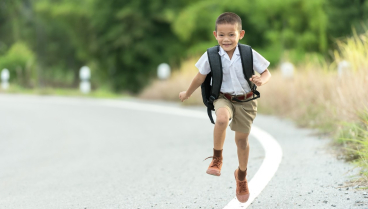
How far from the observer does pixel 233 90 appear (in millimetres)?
4562

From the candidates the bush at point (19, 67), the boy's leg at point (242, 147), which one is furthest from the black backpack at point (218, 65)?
the bush at point (19, 67)

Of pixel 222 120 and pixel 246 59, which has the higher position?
pixel 246 59

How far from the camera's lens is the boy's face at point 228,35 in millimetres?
4363

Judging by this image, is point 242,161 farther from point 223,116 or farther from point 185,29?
point 185,29

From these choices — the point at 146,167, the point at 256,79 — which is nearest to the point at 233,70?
the point at 256,79

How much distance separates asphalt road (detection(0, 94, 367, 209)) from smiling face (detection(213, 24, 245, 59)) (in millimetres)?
1275

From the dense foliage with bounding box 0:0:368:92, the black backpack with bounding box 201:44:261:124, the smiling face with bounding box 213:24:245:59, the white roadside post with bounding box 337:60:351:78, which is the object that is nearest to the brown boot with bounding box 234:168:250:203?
the black backpack with bounding box 201:44:261:124

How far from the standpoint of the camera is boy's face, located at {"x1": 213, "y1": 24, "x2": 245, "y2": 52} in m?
4.36

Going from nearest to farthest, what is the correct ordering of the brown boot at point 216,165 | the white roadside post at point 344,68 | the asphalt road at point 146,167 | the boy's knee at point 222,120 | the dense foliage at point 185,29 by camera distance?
the boy's knee at point 222,120, the brown boot at point 216,165, the asphalt road at point 146,167, the white roadside post at point 344,68, the dense foliage at point 185,29

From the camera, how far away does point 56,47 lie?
60.4m

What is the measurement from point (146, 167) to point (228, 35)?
308 cm

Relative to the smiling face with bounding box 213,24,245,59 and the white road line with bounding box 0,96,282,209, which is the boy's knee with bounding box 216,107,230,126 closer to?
the smiling face with bounding box 213,24,245,59

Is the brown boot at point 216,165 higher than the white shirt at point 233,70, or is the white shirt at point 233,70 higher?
the white shirt at point 233,70

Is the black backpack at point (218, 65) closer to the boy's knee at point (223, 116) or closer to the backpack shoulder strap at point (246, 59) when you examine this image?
the backpack shoulder strap at point (246, 59)
